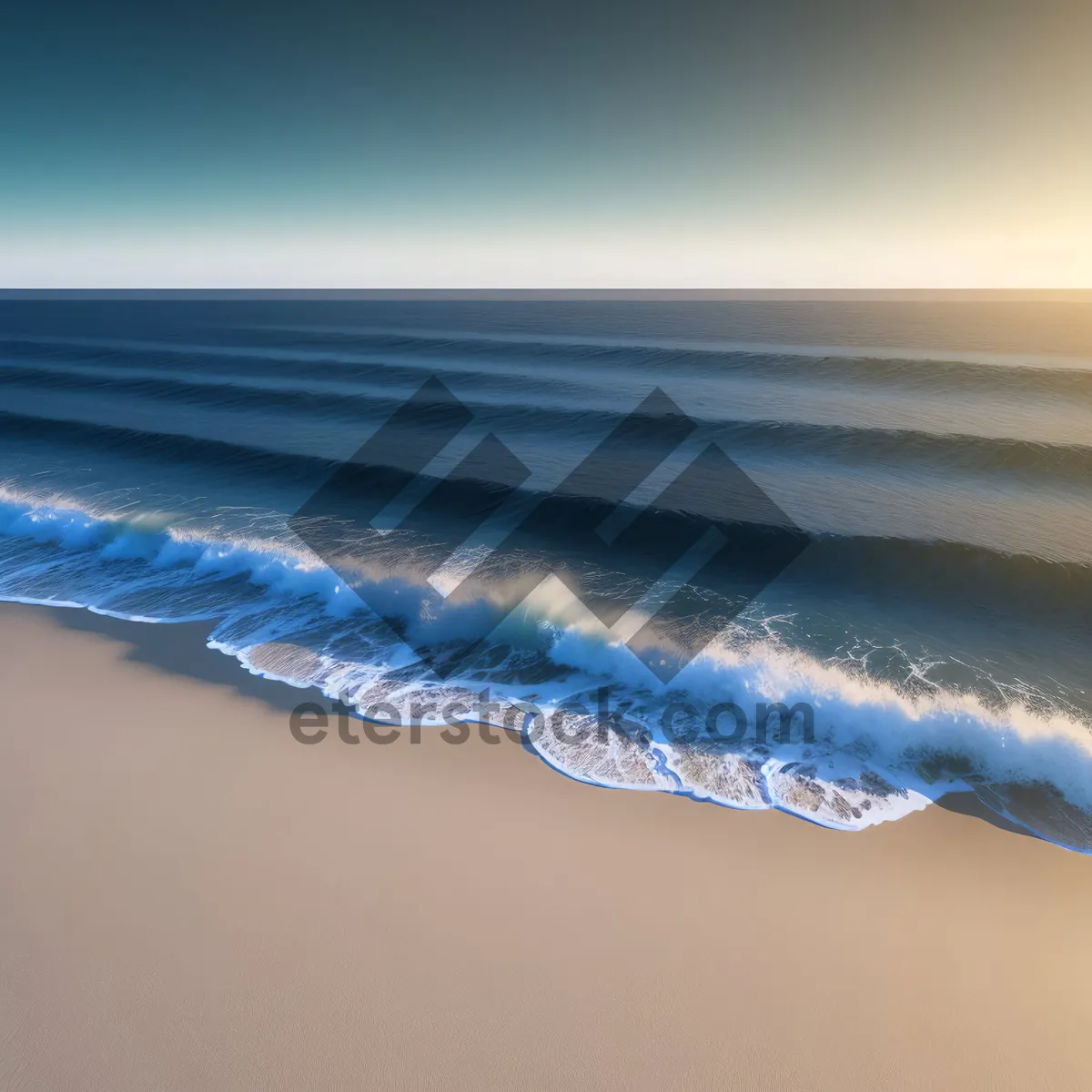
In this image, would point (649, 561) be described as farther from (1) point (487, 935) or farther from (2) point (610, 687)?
(1) point (487, 935)

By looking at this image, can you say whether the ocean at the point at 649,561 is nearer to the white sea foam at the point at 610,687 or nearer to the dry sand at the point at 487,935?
the white sea foam at the point at 610,687

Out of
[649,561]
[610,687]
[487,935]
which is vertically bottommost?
[487,935]

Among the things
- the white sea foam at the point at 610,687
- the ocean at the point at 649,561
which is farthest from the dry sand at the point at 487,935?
the ocean at the point at 649,561

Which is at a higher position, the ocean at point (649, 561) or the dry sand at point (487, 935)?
the ocean at point (649, 561)

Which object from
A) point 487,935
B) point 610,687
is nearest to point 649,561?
point 610,687

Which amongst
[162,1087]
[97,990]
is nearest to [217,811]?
[97,990]

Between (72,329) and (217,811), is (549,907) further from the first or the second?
(72,329)
